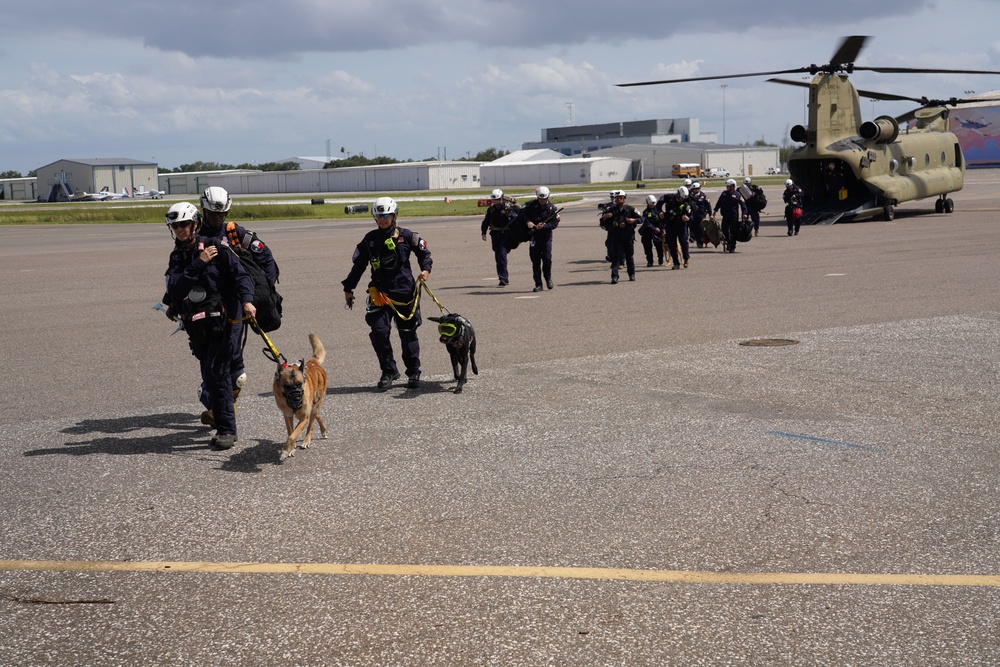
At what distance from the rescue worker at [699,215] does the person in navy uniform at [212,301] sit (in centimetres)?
1956

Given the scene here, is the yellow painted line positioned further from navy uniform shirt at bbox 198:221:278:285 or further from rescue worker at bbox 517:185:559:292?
rescue worker at bbox 517:185:559:292

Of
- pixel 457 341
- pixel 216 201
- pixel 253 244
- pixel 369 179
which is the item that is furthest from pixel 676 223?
pixel 369 179

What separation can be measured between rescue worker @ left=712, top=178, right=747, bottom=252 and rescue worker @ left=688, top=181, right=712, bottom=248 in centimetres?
47

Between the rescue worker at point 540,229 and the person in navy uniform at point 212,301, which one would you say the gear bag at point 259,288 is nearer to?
the person in navy uniform at point 212,301

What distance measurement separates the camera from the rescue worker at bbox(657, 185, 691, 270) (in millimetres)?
23406

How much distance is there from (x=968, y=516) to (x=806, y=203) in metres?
34.6

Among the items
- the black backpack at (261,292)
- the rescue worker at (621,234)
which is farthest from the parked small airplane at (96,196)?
the black backpack at (261,292)

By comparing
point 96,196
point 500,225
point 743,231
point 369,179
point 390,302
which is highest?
point 369,179

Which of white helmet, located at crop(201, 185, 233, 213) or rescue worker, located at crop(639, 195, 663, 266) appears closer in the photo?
white helmet, located at crop(201, 185, 233, 213)

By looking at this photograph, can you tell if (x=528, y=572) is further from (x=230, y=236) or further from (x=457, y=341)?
(x=457, y=341)

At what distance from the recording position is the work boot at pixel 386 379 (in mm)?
10703

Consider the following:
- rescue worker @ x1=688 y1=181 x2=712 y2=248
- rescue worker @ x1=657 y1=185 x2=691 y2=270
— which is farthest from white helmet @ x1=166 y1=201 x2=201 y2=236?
rescue worker @ x1=688 y1=181 x2=712 y2=248

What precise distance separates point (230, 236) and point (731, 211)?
66.8 feet

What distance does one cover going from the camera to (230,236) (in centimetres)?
899
